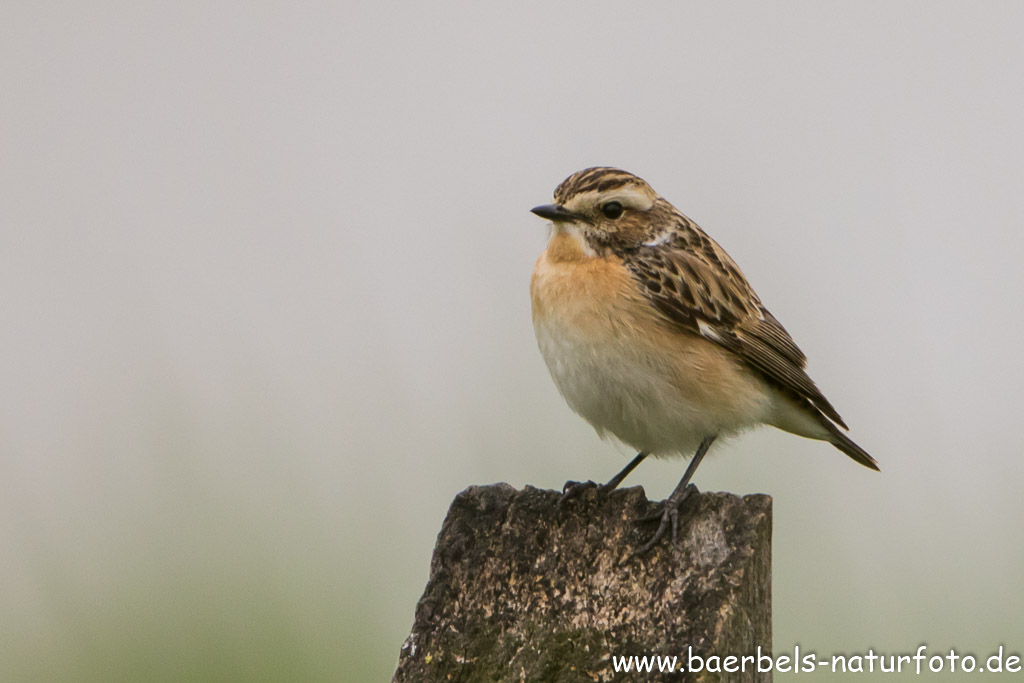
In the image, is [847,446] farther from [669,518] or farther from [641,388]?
[669,518]

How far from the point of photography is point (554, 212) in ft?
18.9

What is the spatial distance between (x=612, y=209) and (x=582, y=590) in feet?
9.25

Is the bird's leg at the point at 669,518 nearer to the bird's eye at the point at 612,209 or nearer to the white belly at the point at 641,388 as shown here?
the white belly at the point at 641,388

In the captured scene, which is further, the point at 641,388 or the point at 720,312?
the point at 720,312

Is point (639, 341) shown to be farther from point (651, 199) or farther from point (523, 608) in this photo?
point (523, 608)

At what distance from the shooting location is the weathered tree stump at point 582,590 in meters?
3.13

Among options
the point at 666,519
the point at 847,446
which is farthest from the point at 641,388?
the point at 666,519

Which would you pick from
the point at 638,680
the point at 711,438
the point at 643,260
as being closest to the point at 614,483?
the point at 711,438

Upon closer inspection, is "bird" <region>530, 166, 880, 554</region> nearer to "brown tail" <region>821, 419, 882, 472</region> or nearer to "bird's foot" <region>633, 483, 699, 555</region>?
"brown tail" <region>821, 419, 882, 472</region>

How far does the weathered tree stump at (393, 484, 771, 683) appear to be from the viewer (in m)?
3.13

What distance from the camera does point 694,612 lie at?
10.2ft

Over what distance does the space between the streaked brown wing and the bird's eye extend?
0.68ft

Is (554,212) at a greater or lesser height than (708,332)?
greater

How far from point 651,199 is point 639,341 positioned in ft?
3.00
